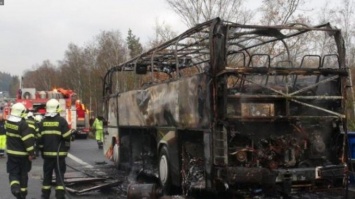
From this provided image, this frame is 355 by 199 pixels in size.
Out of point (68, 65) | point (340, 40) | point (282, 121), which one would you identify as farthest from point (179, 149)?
point (68, 65)

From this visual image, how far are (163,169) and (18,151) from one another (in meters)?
2.48

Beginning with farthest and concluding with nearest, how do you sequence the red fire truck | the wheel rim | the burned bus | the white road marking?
the red fire truck → the white road marking → the wheel rim → the burned bus

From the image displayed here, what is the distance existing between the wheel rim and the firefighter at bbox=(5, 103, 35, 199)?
7.27 ft

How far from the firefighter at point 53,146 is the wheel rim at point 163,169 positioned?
1661 mm

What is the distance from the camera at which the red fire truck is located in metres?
24.3

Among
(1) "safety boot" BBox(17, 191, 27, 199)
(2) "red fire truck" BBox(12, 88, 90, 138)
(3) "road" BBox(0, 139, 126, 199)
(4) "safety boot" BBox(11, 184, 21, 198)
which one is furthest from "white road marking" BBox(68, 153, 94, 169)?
(2) "red fire truck" BBox(12, 88, 90, 138)

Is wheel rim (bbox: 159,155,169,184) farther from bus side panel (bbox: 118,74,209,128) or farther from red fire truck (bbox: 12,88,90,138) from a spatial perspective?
red fire truck (bbox: 12,88,90,138)

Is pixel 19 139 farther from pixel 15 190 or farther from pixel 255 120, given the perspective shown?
pixel 255 120

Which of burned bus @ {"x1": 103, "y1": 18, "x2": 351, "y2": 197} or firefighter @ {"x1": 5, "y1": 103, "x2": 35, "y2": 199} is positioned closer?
burned bus @ {"x1": 103, "y1": 18, "x2": 351, "y2": 197}

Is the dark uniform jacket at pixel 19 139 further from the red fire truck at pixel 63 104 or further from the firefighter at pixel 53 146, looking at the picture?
the red fire truck at pixel 63 104

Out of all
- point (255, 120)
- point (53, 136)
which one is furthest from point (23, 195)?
point (255, 120)

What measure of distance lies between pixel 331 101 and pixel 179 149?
97.3 inches

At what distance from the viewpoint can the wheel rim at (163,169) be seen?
29.6ft

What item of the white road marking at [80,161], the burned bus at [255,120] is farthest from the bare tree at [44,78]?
the burned bus at [255,120]
